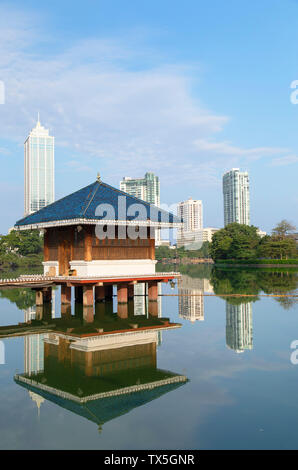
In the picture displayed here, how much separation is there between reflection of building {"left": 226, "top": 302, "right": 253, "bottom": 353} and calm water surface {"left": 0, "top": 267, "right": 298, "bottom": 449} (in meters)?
0.05

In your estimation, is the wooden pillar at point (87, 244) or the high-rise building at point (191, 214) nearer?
the wooden pillar at point (87, 244)

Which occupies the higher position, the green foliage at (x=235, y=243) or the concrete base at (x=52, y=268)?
the green foliage at (x=235, y=243)

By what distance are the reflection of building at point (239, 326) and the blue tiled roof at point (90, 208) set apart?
4668 millimetres

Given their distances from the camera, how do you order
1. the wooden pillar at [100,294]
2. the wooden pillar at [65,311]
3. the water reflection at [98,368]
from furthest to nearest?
the wooden pillar at [100,294] < the wooden pillar at [65,311] < the water reflection at [98,368]

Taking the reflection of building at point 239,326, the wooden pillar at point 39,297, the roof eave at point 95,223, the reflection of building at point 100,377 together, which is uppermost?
the roof eave at point 95,223

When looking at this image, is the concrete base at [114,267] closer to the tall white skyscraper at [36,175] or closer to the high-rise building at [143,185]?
the high-rise building at [143,185]

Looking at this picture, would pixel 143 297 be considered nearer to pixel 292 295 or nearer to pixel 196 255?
pixel 292 295

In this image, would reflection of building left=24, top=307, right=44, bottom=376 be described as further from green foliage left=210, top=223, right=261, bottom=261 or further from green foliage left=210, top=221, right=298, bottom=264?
green foliage left=210, top=223, right=261, bottom=261

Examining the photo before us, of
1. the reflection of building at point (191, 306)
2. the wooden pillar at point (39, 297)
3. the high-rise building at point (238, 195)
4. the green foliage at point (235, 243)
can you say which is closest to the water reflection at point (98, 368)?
the reflection of building at point (191, 306)

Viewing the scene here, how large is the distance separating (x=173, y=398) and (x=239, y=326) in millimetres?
7308

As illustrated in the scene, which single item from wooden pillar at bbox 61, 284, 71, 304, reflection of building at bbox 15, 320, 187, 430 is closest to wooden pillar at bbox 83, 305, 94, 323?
wooden pillar at bbox 61, 284, 71, 304

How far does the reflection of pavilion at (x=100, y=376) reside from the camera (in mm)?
7305

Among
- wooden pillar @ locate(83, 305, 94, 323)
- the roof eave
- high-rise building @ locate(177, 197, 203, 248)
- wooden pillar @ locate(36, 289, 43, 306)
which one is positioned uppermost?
high-rise building @ locate(177, 197, 203, 248)

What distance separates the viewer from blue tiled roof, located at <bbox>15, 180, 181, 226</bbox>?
16.8m
